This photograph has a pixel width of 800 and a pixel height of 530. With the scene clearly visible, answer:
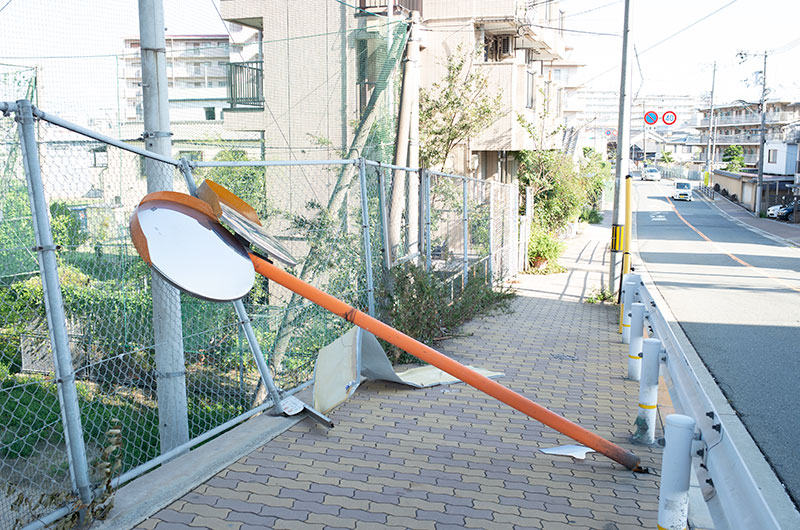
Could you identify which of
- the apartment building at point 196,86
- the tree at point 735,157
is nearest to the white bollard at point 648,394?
the apartment building at point 196,86

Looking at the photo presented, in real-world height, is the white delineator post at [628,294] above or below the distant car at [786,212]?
above

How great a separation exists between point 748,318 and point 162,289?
1055cm

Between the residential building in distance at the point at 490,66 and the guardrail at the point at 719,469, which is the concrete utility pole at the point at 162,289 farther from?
the residential building in distance at the point at 490,66

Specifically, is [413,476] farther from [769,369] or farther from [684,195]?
[684,195]

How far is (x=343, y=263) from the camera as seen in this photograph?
7.94m

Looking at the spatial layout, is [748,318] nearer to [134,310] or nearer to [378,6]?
[378,6]

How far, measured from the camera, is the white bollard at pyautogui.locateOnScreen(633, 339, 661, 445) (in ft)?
17.3

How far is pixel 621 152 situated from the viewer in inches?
549

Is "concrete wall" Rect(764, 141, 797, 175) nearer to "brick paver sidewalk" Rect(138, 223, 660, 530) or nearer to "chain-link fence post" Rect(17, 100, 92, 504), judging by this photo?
"brick paver sidewalk" Rect(138, 223, 660, 530)

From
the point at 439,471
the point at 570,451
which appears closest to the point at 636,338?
the point at 570,451

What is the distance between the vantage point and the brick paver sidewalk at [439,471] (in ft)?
13.1

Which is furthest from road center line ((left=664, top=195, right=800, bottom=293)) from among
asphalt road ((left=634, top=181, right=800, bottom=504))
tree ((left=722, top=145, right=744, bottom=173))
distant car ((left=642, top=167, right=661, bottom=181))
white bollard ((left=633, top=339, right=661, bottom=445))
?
distant car ((left=642, top=167, right=661, bottom=181))

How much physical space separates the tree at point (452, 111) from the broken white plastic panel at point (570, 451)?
14.3 meters

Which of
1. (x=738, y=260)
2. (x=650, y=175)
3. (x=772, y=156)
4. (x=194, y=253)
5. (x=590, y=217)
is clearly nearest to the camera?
(x=194, y=253)
